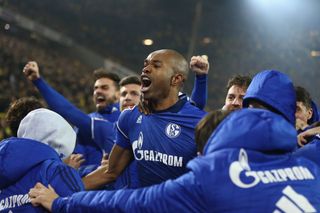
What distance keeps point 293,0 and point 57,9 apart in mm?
11600

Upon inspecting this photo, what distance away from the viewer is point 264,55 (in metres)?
16.6

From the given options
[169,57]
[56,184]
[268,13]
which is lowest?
[56,184]

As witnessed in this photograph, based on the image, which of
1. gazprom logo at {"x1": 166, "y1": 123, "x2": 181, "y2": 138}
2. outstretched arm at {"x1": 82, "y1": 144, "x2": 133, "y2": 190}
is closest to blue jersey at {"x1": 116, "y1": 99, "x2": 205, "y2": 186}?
gazprom logo at {"x1": 166, "y1": 123, "x2": 181, "y2": 138}

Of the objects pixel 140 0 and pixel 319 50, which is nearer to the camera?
pixel 319 50

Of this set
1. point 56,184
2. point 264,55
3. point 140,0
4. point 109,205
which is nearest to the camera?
point 109,205

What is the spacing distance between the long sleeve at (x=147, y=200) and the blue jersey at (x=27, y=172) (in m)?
0.40

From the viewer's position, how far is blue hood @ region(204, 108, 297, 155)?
1765 mm

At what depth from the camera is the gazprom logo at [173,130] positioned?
321 cm

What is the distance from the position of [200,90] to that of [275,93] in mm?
1532

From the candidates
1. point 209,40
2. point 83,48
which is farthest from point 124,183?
point 83,48

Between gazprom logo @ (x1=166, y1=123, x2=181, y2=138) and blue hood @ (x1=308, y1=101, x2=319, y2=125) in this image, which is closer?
gazprom logo @ (x1=166, y1=123, x2=181, y2=138)

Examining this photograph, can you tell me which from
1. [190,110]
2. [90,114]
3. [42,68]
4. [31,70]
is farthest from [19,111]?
[42,68]

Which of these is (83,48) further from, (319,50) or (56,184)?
(56,184)

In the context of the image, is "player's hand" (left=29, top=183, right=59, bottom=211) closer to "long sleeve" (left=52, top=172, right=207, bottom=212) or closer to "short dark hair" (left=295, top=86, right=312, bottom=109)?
"long sleeve" (left=52, top=172, right=207, bottom=212)
